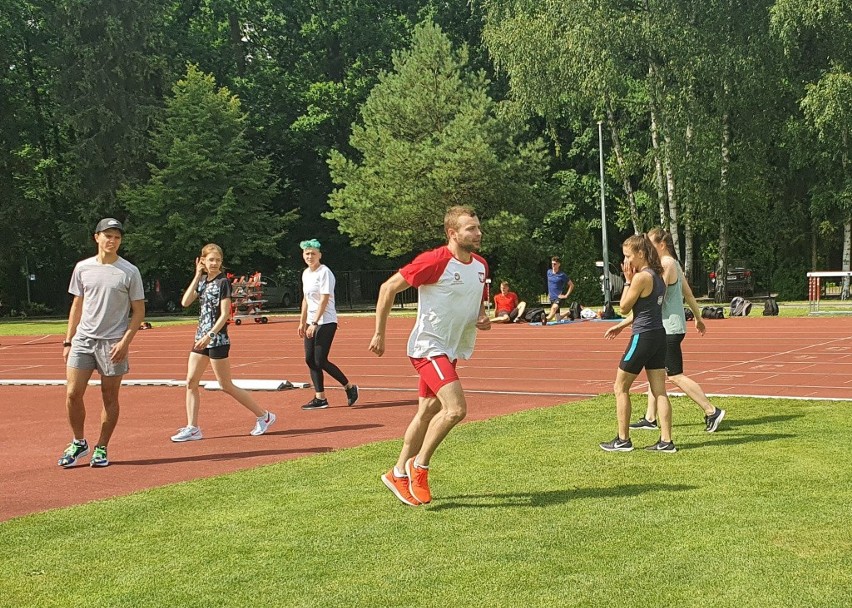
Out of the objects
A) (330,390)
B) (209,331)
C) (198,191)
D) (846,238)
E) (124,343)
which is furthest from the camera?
(198,191)

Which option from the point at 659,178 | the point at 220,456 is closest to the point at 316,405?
the point at 220,456

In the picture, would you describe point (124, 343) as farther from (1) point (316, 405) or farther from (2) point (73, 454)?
(1) point (316, 405)

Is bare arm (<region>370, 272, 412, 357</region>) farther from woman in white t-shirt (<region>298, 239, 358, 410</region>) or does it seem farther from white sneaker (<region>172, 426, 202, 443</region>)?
woman in white t-shirt (<region>298, 239, 358, 410</region>)

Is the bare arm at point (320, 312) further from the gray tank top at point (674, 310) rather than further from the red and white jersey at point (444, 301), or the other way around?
the red and white jersey at point (444, 301)

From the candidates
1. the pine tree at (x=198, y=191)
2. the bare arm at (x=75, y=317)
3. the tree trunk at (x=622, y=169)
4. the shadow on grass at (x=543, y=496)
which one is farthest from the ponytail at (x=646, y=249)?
the pine tree at (x=198, y=191)

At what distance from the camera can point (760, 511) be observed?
6066mm

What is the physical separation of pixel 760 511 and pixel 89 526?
4.20 metres

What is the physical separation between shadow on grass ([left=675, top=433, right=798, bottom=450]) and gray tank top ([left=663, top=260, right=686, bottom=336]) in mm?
1025

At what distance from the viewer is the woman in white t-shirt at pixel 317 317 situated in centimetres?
1181

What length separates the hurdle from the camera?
2725 cm

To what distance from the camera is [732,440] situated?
28.5ft

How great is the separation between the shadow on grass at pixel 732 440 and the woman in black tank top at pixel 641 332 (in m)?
0.28

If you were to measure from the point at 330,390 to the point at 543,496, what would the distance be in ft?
24.6

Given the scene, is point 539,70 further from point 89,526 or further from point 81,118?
point 89,526
